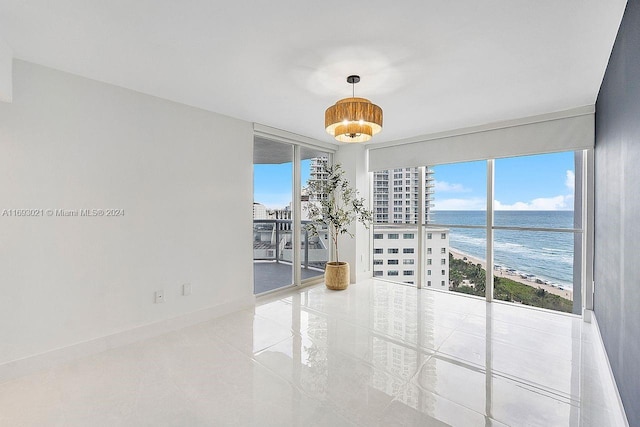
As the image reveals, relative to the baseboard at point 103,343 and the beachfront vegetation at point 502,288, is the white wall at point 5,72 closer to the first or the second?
the baseboard at point 103,343

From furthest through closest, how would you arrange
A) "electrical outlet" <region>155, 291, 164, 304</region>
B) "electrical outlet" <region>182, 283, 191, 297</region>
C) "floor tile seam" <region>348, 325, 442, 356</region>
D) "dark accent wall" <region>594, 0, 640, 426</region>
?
1. "electrical outlet" <region>182, 283, 191, 297</region>
2. "electrical outlet" <region>155, 291, 164, 304</region>
3. "floor tile seam" <region>348, 325, 442, 356</region>
4. "dark accent wall" <region>594, 0, 640, 426</region>

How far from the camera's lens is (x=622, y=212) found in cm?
187

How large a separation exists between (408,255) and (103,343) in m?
4.09

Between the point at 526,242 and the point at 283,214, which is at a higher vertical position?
the point at 283,214

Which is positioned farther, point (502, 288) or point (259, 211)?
point (259, 211)

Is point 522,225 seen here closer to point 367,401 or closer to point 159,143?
point 367,401

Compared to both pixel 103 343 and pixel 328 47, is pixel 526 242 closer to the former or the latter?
pixel 328 47

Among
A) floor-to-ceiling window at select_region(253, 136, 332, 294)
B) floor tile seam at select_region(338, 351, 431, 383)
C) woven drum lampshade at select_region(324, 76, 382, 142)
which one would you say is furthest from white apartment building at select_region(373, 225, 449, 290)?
woven drum lampshade at select_region(324, 76, 382, 142)

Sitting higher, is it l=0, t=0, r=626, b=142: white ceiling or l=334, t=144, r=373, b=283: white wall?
l=0, t=0, r=626, b=142: white ceiling

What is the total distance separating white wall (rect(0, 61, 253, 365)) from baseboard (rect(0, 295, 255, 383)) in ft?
0.15

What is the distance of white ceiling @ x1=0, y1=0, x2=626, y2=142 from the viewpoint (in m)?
1.62

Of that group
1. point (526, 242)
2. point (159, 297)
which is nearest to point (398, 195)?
point (526, 242)

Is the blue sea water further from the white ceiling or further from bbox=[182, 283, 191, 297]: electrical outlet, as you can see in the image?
bbox=[182, 283, 191, 297]: electrical outlet

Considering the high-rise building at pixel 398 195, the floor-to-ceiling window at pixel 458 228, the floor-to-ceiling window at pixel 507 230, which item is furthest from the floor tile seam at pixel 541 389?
the high-rise building at pixel 398 195
